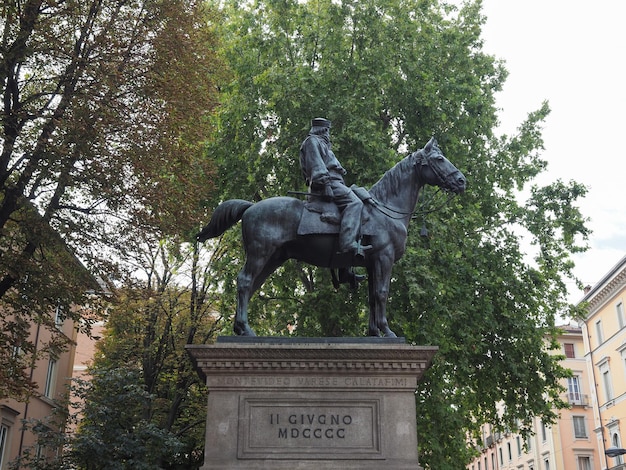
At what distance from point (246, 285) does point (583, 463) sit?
55.4 m

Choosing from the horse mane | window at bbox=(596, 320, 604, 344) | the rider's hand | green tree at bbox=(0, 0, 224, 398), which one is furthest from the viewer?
window at bbox=(596, 320, 604, 344)

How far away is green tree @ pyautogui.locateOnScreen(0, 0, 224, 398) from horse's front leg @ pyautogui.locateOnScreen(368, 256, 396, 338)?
8.45 meters

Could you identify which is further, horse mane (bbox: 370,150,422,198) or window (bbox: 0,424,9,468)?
window (bbox: 0,424,9,468)

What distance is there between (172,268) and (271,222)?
2001cm

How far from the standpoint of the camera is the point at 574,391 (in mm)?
61062

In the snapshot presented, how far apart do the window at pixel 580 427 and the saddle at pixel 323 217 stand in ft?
181

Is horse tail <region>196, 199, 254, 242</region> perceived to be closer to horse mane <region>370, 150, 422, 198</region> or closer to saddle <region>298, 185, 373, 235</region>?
saddle <region>298, 185, 373, 235</region>

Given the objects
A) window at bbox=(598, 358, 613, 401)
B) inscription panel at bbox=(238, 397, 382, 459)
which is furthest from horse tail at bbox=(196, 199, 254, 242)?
window at bbox=(598, 358, 613, 401)

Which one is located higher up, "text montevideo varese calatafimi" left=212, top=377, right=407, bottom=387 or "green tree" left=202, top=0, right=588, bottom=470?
"green tree" left=202, top=0, right=588, bottom=470

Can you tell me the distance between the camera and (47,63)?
631 inches

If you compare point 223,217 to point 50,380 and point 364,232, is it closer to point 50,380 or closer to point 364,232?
point 364,232

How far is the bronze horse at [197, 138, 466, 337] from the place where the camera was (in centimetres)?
927

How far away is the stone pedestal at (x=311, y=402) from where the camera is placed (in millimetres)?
8281

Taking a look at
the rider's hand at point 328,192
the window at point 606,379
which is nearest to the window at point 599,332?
the window at point 606,379
